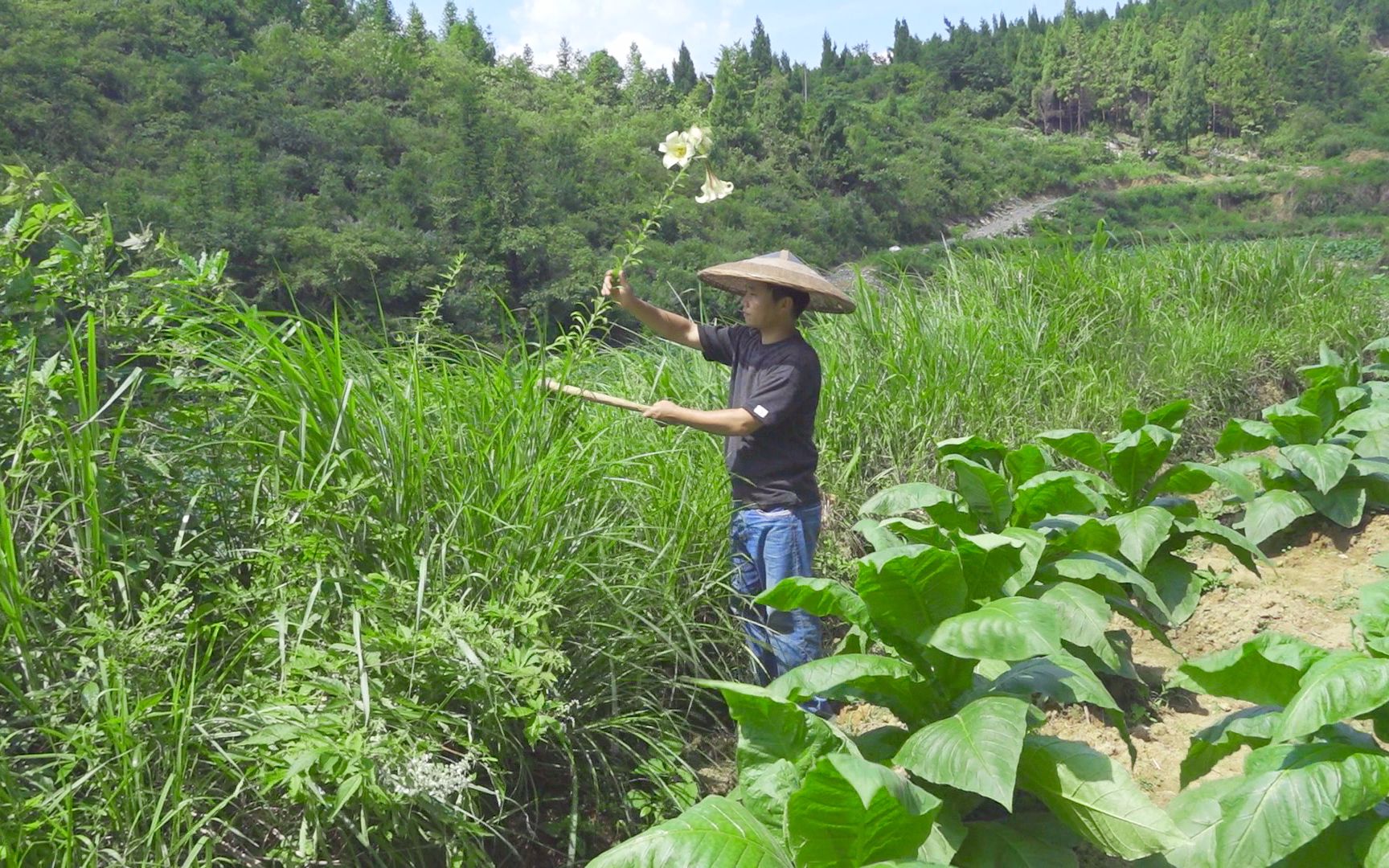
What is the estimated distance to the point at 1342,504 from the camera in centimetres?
469

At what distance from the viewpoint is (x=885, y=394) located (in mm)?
4863

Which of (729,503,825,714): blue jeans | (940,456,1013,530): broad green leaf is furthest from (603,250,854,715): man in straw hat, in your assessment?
(940,456,1013,530): broad green leaf

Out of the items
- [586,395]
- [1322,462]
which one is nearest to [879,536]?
[586,395]

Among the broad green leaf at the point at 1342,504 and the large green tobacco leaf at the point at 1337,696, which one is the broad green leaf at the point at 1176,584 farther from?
the large green tobacco leaf at the point at 1337,696

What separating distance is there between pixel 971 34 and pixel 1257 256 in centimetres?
5656

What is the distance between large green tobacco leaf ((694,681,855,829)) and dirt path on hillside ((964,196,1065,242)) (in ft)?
60.7

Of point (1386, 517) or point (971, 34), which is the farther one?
point (971, 34)

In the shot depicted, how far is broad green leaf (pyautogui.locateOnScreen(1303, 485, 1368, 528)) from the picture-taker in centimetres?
463

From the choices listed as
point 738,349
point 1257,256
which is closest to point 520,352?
point 738,349

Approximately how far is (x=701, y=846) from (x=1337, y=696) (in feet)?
4.03

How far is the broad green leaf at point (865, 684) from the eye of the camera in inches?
90.5

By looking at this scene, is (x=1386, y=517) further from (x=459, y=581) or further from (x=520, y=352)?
(x=459, y=581)

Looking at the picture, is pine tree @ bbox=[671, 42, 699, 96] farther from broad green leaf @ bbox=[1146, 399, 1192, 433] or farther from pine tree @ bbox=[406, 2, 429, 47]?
broad green leaf @ bbox=[1146, 399, 1192, 433]

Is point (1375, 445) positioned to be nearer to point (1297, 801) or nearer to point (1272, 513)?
point (1272, 513)
